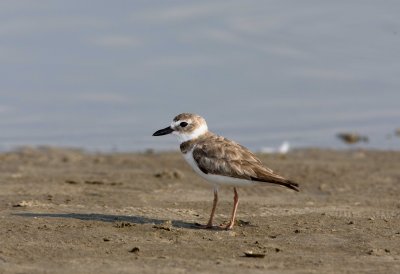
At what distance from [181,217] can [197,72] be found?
866cm

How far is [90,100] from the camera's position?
18.2 metres

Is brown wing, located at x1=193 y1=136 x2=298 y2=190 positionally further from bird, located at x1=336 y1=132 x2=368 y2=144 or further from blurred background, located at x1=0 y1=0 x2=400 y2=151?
bird, located at x1=336 y1=132 x2=368 y2=144

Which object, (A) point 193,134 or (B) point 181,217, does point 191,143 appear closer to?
(A) point 193,134

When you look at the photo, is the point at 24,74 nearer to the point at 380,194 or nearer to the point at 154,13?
the point at 154,13

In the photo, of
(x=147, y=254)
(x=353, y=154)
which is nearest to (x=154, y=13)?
(x=353, y=154)

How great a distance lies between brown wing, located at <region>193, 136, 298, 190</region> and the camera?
10.1 metres

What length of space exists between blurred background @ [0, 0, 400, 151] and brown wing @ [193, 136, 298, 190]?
5.83m

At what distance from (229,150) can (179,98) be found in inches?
293

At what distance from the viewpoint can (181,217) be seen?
10.6 metres

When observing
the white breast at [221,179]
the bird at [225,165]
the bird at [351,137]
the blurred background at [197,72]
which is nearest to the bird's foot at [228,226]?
the bird at [225,165]

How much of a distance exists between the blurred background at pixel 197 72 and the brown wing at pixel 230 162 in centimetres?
583

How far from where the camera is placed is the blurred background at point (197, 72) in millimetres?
17109

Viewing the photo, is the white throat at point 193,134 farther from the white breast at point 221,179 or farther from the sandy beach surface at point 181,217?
the sandy beach surface at point 181,217

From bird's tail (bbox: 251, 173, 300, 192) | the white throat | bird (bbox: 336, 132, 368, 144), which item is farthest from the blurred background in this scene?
bird's tail (bbox: 251, 173, 300, 192)
